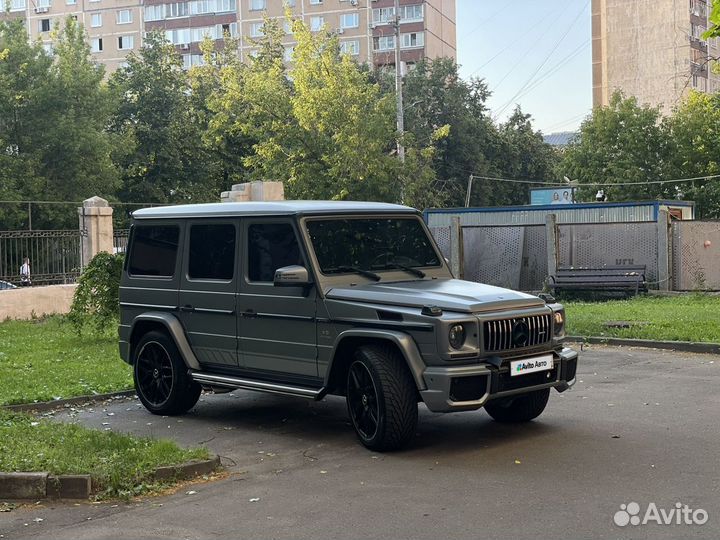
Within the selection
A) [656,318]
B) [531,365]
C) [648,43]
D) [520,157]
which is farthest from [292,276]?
[648,43]

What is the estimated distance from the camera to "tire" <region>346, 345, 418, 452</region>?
26.4 ft

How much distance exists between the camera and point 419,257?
31.6 feet

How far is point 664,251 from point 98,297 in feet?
45.0

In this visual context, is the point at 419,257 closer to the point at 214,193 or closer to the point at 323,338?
the point at 323,338

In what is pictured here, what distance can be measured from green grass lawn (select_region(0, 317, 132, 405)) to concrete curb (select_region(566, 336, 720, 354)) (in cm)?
710

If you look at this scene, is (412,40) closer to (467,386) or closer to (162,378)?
(162,378)

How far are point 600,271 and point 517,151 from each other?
46.7m

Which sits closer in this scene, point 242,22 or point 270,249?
point 270,249

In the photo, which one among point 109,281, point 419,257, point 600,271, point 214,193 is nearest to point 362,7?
point 214,193

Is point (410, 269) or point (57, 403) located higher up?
point (410, 269)

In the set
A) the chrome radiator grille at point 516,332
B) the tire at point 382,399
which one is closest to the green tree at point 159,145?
the tire at point 382,399

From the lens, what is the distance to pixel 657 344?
1510 centimetres

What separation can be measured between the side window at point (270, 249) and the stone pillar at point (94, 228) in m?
13.8

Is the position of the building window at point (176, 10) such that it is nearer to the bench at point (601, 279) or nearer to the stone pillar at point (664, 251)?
the bench at point (601, 279)
